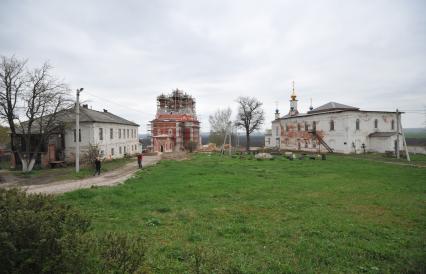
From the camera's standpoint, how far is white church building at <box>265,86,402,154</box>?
4091cm

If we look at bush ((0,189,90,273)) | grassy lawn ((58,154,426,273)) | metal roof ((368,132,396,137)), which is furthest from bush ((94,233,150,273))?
metal roof ((368,132,396,137))

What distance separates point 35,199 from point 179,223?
4.50 m

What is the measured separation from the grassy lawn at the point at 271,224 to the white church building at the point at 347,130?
27.7m

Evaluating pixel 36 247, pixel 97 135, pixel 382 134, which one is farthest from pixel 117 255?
pixel 382 134

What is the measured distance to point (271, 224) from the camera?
8438mm

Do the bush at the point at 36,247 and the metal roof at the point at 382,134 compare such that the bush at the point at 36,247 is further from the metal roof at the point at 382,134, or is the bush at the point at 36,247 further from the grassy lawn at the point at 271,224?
the metal roof at the point at 382,134

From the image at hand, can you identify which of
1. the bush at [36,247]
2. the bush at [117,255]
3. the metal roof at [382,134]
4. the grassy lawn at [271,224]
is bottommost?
the grassy lawn at [271,224]

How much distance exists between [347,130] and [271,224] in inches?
1485

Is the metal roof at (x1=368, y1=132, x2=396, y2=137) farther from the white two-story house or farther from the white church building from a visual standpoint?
the white two-story house

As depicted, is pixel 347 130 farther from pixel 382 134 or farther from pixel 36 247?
pixel 36 247

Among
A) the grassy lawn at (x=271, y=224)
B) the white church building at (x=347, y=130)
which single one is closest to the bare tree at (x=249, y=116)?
the white church building at (x=347, y=130)

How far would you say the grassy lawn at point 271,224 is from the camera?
578cm

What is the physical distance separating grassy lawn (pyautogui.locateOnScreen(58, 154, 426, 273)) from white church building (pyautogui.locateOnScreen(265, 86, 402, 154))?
1089 inches

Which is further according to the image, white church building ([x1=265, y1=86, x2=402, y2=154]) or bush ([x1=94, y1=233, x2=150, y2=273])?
white church building ([x1=265, y1=86, x2=402, y2=154])
